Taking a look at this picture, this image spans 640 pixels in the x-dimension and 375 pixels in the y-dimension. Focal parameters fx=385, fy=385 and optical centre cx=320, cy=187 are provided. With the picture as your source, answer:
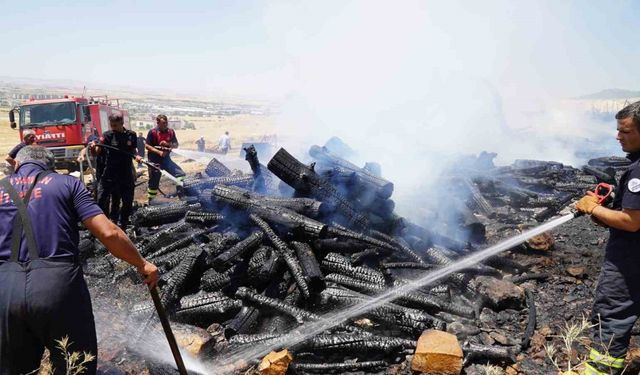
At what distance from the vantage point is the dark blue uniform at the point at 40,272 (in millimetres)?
2691

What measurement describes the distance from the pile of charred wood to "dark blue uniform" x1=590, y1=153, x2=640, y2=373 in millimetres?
1122

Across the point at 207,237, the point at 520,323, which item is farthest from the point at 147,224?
the point at 520,323

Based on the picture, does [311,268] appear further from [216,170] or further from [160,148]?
[160,148]

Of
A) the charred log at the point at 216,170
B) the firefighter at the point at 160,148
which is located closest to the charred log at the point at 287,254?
the charred log at the point at 216,170

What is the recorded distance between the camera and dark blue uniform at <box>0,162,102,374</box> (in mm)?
2691

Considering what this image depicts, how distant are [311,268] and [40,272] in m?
3.06

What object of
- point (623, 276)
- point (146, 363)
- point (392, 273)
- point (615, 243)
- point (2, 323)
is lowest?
point (146, 363)

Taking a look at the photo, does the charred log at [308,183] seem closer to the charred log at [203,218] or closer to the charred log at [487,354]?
the charred log at [203,218]

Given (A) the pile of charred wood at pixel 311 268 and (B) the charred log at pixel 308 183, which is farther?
(B) the charred log at pixel 308 183

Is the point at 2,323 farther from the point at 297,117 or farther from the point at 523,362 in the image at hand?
the point at 297,117

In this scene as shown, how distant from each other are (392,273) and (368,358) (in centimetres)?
163

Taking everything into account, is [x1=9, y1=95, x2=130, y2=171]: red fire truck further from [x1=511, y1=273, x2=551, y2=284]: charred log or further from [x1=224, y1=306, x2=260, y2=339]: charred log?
[x1=511, y1=273, x2=551, y2=284]: charred log

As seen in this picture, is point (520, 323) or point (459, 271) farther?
point (459, 271)

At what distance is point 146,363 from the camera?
13.2 ft
